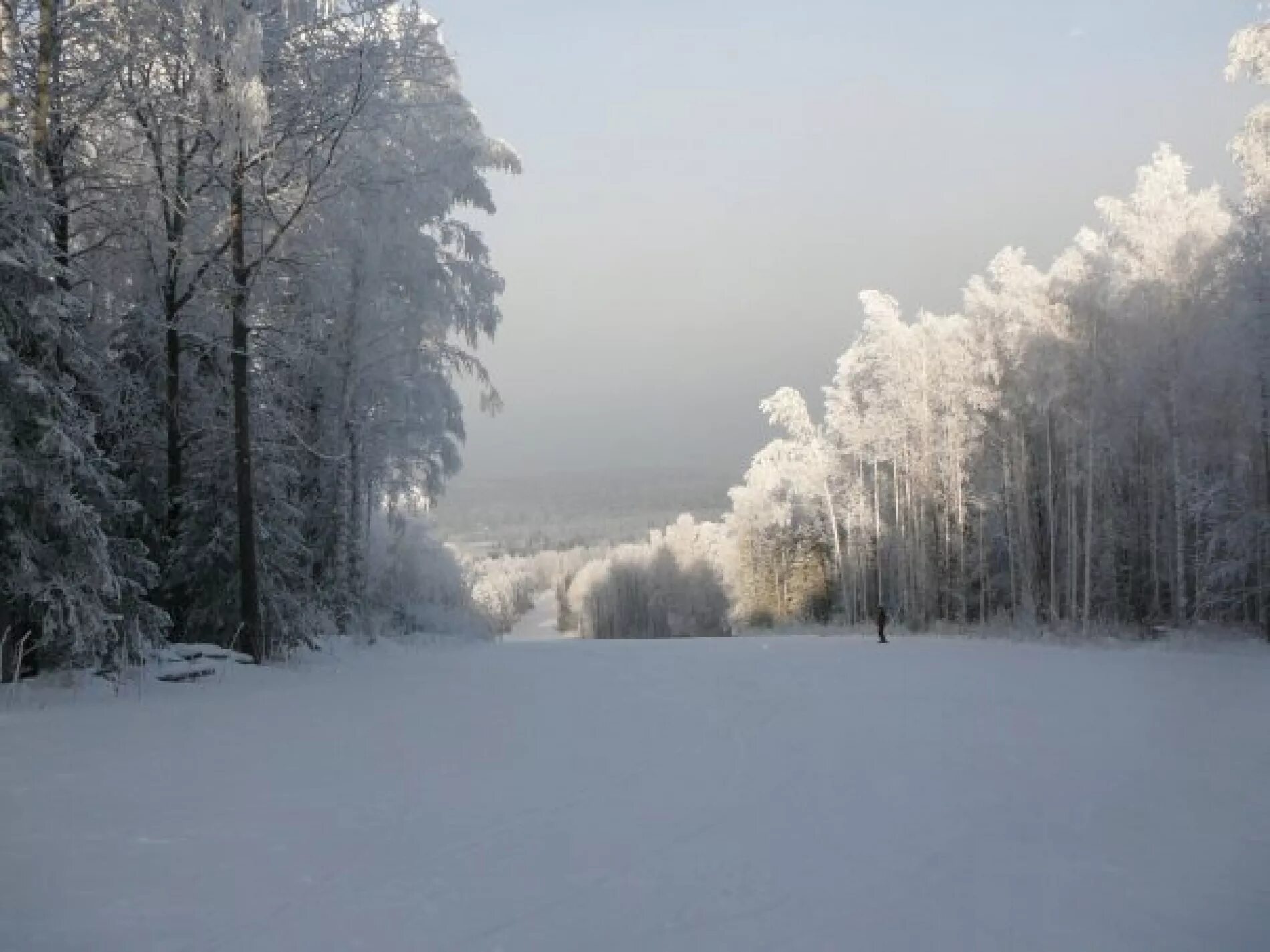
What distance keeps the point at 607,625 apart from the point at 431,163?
247 feet

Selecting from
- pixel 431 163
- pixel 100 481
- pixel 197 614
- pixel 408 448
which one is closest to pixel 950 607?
pixel 408 448

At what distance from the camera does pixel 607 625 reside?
92438 mm

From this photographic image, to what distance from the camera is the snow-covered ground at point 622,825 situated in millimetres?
3986

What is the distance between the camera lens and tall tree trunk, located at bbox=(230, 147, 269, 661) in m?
13.1

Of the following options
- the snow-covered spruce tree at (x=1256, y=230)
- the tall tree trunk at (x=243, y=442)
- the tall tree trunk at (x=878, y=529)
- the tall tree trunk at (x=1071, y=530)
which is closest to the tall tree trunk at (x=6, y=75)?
the tall tree trunk at (x=243, y=442)

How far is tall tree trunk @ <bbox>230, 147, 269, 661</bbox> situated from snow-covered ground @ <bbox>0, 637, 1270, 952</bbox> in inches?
96.4

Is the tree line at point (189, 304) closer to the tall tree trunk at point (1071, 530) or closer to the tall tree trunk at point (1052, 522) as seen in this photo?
the tall tree trunk at point (1071, 530)

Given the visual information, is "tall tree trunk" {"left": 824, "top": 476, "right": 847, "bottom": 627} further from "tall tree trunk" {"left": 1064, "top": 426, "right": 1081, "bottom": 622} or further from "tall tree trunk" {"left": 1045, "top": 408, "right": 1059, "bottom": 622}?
"tall tree trunk" {"left": 1064, "top": 426, "right": 1081, "bottom": 622}

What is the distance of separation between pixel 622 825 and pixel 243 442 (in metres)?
9.76

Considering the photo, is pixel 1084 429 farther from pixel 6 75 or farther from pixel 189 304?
pixel 6 75

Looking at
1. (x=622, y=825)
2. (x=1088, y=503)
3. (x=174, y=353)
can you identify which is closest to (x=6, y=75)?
(x=174, y=353)

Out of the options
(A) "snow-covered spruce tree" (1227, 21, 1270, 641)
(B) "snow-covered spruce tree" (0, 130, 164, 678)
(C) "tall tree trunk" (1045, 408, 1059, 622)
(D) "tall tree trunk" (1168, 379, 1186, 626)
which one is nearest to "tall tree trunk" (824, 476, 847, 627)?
(C) "tall tree trunk" (1045, 408, 1059, 622)

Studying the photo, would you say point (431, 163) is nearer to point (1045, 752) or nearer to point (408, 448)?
point (408, 448)

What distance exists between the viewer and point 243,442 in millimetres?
13227
